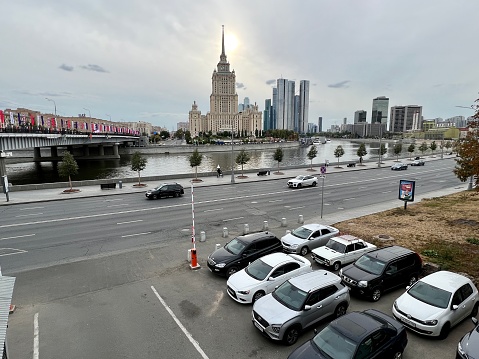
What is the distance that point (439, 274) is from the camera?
31.8 feet

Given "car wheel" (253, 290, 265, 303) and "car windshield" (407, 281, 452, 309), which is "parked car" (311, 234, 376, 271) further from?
"car wheel" (253, 290, 265, 303)

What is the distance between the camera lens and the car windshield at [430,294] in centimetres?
843

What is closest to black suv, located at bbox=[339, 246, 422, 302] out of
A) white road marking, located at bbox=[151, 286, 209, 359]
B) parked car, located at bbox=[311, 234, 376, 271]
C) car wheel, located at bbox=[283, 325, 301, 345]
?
parked car, located at bbox=[311, 234, 376, 271]

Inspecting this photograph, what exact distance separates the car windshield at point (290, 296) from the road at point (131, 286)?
0.94m

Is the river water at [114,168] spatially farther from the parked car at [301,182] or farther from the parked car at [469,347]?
the parked car at [469,347]

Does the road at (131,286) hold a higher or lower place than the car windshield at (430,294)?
lower

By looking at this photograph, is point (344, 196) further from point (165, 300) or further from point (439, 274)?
point (165, 300)

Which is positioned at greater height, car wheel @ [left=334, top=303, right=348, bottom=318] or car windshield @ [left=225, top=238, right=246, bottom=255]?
car windshield @ [left=225, top=238, right=246, bottom=255]

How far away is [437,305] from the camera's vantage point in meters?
8.39

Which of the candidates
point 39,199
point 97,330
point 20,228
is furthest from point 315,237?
point 39,199

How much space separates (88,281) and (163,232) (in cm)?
658

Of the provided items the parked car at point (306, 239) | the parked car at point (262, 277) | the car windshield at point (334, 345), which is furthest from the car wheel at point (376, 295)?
the parked car at point (306, 239)

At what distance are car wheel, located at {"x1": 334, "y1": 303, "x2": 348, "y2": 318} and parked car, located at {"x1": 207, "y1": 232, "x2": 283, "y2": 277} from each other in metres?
4.41

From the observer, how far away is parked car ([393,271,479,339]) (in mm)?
8055
